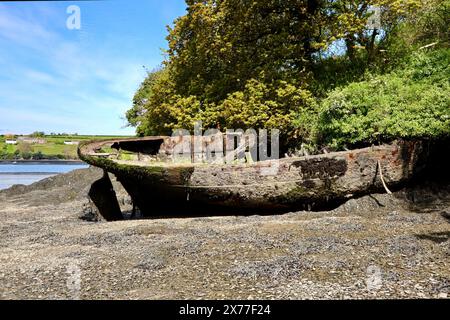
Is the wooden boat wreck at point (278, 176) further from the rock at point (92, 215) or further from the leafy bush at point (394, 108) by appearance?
the rock at point (92, 215)

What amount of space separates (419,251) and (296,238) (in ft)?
6.94

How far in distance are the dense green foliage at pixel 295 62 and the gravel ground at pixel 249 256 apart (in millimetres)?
4681

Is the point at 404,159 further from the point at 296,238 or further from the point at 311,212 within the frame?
the point at 296,238

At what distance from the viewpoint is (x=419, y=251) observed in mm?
6078

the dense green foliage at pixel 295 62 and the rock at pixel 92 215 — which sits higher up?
the dense green foliage at pixel 295 62

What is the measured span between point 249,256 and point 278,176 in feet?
14.3

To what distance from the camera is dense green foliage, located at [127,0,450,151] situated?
14.0m

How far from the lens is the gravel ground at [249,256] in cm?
491

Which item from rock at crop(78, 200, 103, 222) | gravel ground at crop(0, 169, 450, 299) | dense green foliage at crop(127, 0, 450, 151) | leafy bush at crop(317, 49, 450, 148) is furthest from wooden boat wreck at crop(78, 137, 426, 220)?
dense green foliage at crop(127, 0, 450, 151)

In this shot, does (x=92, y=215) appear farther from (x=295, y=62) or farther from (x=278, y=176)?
(x=295, y=62)

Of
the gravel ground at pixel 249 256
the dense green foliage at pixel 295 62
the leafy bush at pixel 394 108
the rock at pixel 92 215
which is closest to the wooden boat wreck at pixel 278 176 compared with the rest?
the gravel ground at pixel 249 256

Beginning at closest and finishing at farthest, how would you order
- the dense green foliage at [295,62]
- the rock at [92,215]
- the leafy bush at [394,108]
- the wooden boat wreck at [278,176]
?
the wooden boat wreck at [278,176] < the leafy bush at [394,108] < the rock at [92,215] < the dense green foliage at [295,62]

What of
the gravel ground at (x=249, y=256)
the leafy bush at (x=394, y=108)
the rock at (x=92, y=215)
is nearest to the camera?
the gravel ground at (x=249, y=256)
